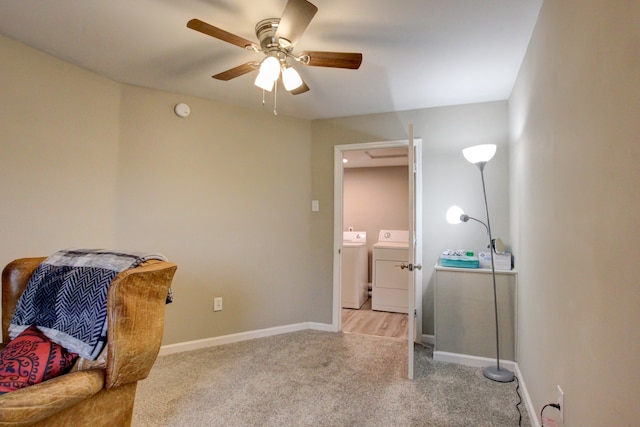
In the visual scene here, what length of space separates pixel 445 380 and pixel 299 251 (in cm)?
179

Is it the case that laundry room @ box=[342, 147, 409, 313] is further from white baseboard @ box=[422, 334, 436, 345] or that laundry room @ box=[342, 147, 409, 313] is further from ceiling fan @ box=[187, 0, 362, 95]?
ceiling fan @ box=[187, 0, 362, 95]

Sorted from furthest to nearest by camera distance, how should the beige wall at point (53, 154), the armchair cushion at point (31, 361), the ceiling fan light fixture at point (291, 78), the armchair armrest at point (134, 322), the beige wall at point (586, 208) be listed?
the beige wall at point (53, 154) < the ceiling fan light fixture at point (291, 78) < the armchair armrest at point (134, 322) < the armchair cushion at point (31, 361) < the beige wall at point (586, 208)

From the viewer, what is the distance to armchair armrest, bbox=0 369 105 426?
0.97 m

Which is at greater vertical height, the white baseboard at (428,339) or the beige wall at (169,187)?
the beige wall at (169,187)

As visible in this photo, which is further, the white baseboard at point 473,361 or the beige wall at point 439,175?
the beige wall at point 439,175

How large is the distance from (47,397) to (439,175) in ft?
9.89

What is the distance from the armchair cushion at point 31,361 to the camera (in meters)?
1.11

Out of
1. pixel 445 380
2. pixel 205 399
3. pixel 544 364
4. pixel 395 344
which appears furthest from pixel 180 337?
pixel 544 364

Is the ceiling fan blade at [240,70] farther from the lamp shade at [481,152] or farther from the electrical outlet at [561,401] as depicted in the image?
the electrical outlet at [561,401]

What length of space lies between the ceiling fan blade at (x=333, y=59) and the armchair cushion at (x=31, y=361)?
5.82ft

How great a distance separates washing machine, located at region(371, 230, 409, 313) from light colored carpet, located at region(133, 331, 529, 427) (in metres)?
1.28

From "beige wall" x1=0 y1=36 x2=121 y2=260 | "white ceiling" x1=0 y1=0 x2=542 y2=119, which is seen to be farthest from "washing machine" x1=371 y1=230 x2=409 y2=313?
"beige wall" x1=0 y1=36 x2=121 y2=260

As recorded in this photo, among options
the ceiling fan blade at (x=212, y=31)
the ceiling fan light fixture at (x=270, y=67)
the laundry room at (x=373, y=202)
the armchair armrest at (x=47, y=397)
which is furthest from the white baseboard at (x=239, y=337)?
the ceiling fan blade at (x=212, y=31)

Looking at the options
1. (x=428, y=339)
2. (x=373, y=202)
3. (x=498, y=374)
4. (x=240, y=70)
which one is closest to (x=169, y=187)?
(x=240, y=70)
